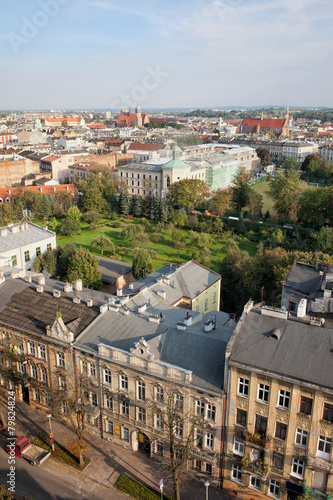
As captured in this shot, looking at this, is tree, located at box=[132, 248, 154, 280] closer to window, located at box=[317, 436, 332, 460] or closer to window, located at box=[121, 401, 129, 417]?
window, located at box=[121, 401, 129, 417]

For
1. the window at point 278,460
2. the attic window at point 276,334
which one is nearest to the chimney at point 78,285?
the attic window at point 276,334

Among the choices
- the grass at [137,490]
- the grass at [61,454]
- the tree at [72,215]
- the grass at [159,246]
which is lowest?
the grass at [159,246]

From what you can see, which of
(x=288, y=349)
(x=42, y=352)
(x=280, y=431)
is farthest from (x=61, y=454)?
(x=288, y=349)

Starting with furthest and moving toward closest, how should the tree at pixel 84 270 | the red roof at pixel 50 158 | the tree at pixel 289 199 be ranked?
the red roof at pixel 50 158 → the tree at pixel 289 199 → the tree at pixel 84 270

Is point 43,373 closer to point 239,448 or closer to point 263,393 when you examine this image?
point 239,448

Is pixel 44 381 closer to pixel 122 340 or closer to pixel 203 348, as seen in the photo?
pixel 122 340

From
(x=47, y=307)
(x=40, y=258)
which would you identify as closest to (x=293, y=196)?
(x=40, y=258)

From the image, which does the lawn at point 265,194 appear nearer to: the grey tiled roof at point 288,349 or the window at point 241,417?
the grey tiled roof at point 288,349
